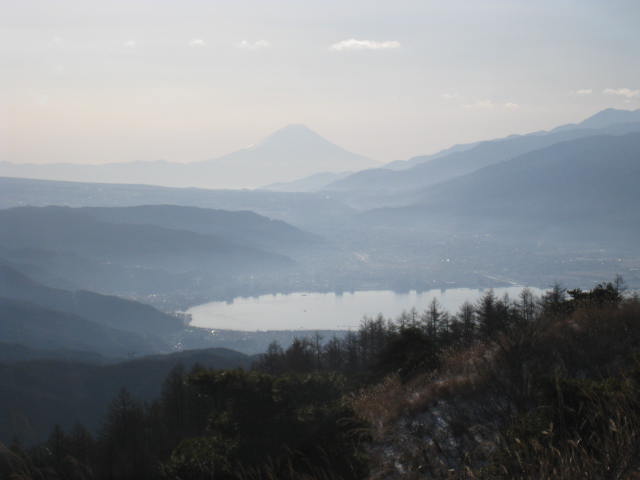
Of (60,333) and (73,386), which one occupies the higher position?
(73,386)

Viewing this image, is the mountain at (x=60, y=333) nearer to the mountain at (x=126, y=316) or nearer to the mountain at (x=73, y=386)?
the mountain at (x=126, y=316)

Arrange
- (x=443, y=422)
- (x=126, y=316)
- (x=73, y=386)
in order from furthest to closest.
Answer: (x=126, y=316)
(x=73, y=386)
(x=443, y=422)

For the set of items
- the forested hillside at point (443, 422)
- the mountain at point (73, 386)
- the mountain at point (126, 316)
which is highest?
the forested hillside at point (443, 422)

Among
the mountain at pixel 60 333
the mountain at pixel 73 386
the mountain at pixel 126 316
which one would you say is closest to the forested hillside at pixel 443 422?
the mountain at pixel 73 386

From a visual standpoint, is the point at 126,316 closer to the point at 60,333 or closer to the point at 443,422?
the point at 60,333

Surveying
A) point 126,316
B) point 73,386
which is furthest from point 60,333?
point 73,386

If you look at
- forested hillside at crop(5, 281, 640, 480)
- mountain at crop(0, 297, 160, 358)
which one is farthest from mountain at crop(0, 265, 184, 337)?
forested hillside at crop(5, 281, 640, 480)

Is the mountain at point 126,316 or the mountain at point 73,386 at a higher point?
the mountain at point 73,386

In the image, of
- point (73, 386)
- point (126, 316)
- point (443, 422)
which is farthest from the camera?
point (126, 316)

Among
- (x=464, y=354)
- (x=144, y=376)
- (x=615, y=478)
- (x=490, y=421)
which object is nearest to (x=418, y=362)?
(x=464, y=354)

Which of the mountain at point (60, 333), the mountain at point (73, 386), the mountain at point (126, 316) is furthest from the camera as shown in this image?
the mountain at point (126, 316)

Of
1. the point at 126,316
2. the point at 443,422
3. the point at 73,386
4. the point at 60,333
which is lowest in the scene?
the point at 126,316
